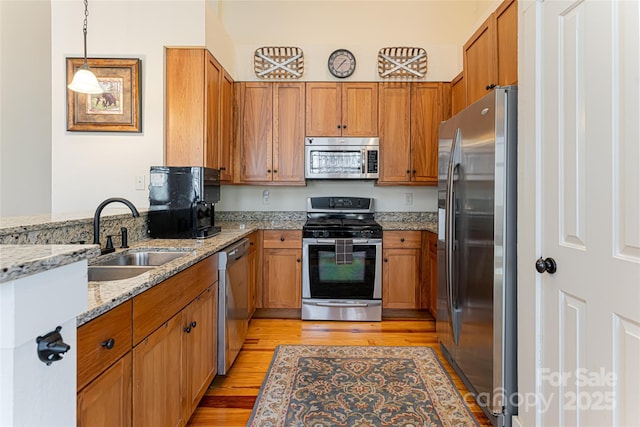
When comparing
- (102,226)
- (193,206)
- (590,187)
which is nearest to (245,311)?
(193,206)

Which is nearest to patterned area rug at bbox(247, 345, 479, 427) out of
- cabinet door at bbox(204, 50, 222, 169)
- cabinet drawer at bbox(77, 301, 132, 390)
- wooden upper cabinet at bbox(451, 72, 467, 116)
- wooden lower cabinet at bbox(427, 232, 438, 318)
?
wooden lower cabinet at bbox(427, 232, 438, 318)

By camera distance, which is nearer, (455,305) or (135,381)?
(135,381)

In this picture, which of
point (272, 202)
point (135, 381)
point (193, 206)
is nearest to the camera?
point (135, 381)

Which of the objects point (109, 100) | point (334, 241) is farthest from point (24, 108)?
point (334, 241)

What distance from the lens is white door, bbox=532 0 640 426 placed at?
1.01m

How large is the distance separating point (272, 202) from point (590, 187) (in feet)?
10.4

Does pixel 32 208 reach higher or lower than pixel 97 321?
higher

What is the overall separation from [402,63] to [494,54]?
167 centimetres

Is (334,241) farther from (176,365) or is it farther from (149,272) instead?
(149,272)

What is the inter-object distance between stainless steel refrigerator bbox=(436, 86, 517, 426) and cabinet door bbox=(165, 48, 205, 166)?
75.1 inches

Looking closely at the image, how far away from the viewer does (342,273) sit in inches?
132

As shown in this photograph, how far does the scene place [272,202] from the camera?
4.03m

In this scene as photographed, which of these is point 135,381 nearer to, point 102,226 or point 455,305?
point 102,226

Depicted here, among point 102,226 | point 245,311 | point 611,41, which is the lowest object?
point 245,311
